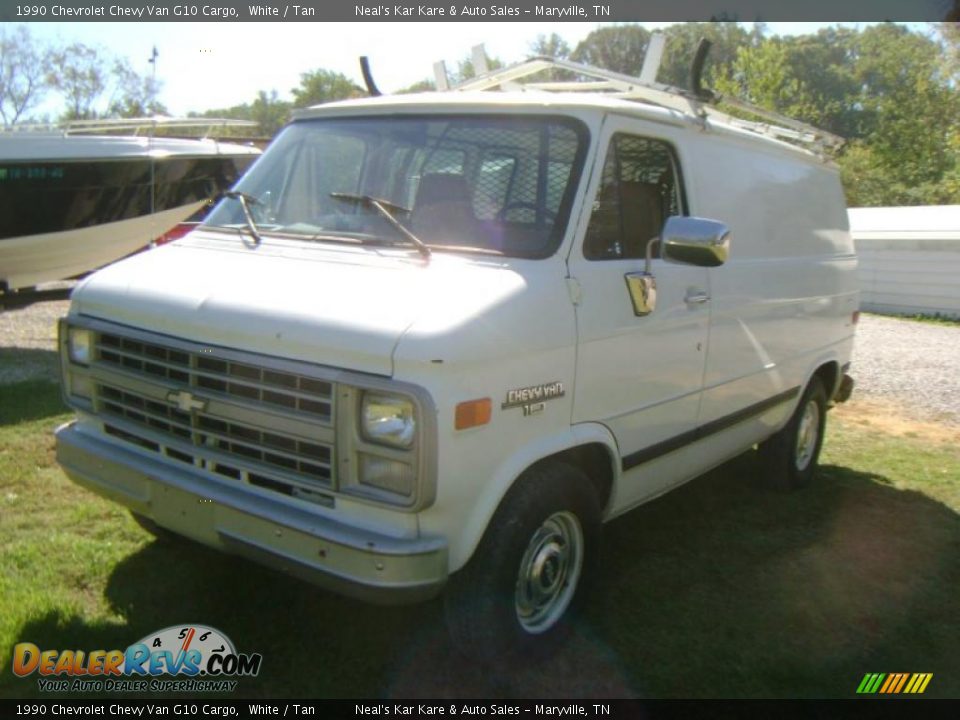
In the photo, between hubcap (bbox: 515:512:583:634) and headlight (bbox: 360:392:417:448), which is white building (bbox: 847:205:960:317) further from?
headlight (bbox: 360:392:417:448)

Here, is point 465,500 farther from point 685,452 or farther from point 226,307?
point 685,452

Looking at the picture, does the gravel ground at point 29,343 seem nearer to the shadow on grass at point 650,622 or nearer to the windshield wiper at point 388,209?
the shadow on grass at point 650,622

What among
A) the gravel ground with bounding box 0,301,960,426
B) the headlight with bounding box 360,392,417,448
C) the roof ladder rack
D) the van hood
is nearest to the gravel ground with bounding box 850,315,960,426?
the gravel ground with bounding box 0,301,960,426

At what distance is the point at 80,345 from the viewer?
369 centimetres

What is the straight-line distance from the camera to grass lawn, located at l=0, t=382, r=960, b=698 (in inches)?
137

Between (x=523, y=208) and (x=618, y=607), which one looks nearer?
(x=523, y=208)

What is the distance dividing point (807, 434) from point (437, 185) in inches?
153

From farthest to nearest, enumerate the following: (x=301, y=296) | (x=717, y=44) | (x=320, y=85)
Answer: (x=717, y=44), (x=320, y=85), (x=301, y=296)

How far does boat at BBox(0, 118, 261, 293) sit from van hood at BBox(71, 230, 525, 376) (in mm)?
7582

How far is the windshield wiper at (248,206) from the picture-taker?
389cm

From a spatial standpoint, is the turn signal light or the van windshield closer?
the turn signal light

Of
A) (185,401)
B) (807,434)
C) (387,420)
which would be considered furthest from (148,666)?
(807,434)

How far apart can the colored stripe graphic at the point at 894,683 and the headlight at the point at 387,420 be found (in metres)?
2.36

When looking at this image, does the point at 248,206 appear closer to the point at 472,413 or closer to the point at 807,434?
the point at 472,413
